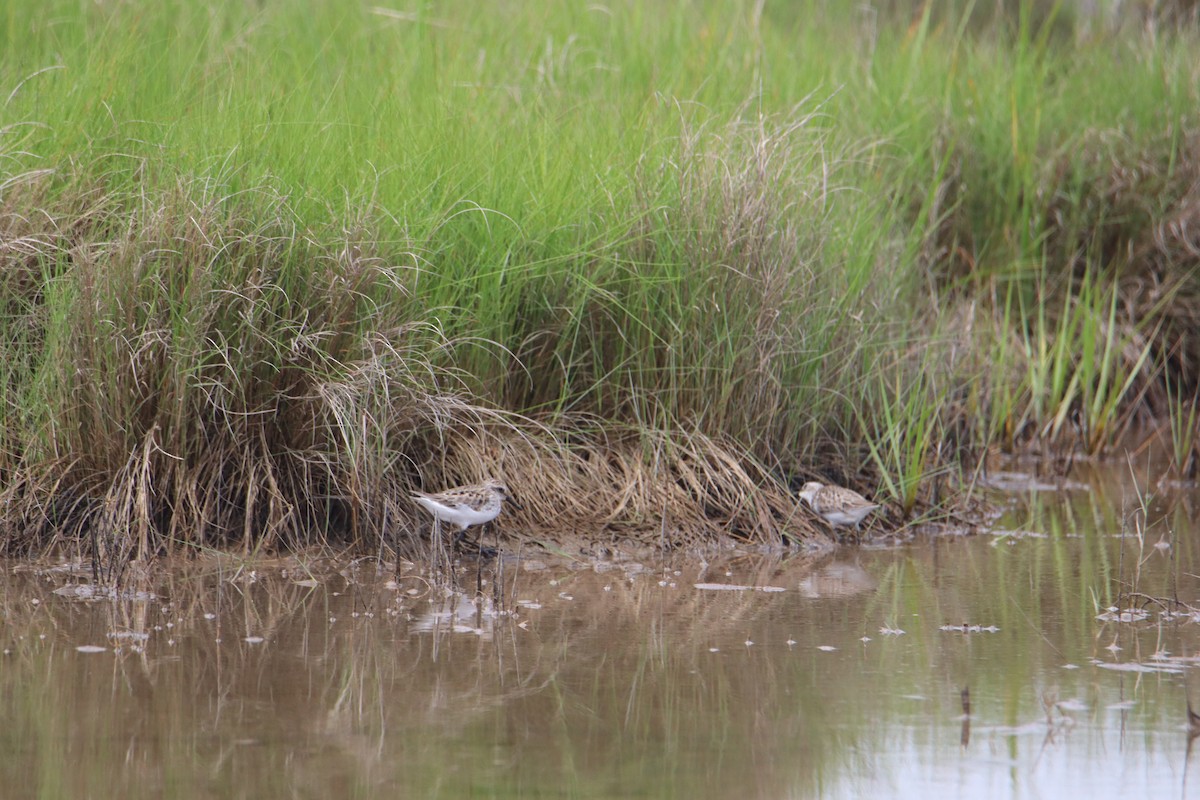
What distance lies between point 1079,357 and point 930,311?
4.35ft

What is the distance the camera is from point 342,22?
8.08 metres

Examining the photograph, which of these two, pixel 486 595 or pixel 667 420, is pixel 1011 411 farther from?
pixel 486 595

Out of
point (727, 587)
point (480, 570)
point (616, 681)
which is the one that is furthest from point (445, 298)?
point (616, 681)

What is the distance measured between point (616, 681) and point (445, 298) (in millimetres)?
2175

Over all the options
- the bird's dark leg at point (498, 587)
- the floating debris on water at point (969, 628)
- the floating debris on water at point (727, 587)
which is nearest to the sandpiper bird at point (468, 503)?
the bird's dark leg at point (498, 587)

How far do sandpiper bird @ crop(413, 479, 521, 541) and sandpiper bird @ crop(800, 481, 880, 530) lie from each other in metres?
1.42

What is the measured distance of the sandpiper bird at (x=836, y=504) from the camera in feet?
19.1

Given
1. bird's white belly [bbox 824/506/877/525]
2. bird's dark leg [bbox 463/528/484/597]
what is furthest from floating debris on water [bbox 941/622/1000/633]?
bird's dark leg [bbox 463/528/484/597]

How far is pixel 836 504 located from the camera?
5820mm

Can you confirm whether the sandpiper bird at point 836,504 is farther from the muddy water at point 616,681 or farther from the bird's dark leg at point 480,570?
the bird's dark leg at point 480,570

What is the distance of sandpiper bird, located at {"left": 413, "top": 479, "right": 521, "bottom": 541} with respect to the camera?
520cm

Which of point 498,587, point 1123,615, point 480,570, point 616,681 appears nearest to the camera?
point 616,681

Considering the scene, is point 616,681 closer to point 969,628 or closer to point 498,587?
point 498,587

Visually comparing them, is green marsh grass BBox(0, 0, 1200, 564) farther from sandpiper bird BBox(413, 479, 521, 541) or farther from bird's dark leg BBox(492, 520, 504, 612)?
bird's dark leg BBox(492, 520, 504, 612)
